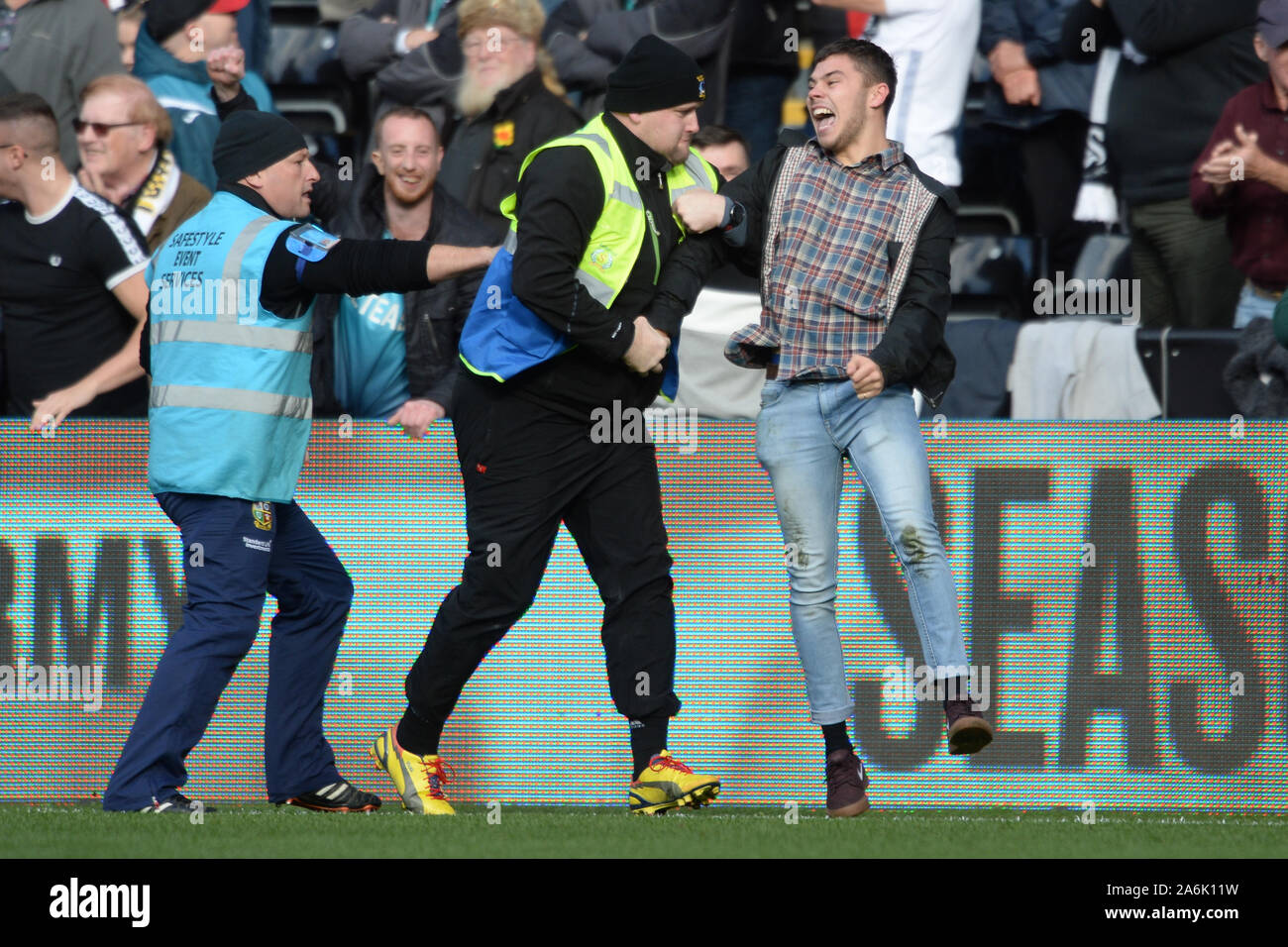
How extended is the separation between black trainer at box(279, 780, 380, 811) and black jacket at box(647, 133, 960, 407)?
5.97ft

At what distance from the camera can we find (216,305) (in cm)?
579

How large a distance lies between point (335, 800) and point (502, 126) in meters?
3.70

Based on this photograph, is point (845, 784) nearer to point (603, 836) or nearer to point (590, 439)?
point (603, 836)

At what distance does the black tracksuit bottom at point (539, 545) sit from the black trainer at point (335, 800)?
1.53 feet

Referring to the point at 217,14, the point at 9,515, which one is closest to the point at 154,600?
the point at 9,515

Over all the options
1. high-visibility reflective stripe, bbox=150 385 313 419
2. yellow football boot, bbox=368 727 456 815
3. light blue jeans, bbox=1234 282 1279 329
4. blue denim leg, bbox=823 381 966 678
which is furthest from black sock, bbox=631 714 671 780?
light blue jeans, bbox=1234 282 1279 329

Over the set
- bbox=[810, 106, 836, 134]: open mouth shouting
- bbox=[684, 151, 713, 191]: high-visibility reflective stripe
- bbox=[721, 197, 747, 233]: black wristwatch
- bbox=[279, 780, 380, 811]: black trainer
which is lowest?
bbox=[279, 780, 380, 811]: black trainer


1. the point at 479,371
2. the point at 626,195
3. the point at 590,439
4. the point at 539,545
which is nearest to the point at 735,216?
the point at 626,195

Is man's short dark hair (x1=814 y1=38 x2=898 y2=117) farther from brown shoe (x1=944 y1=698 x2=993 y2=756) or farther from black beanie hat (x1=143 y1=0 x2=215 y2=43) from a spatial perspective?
black beanie hat (x1=143 y1=0 x2=215 y2=43)

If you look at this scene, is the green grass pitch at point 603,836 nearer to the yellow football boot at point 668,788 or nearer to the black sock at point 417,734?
the yellow football boot at point 668,788

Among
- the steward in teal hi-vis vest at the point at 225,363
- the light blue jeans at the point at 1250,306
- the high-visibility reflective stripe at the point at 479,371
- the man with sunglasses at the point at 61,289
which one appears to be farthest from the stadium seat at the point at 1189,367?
the man with sunglasses at the point at 61,289

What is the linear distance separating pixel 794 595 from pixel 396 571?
1757 mm

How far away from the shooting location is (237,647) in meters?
5.79

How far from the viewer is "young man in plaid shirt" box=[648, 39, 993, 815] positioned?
5523 millimetres
